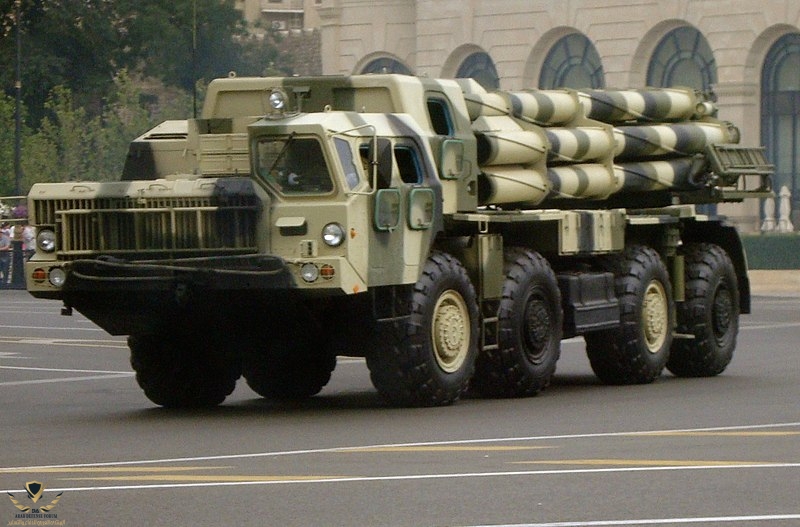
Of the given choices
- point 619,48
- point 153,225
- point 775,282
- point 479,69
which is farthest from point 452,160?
point 479,69

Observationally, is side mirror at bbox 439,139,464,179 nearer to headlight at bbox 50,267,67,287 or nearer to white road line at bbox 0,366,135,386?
headlight at bbox 50,267,67,287

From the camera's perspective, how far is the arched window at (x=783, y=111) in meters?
59.6

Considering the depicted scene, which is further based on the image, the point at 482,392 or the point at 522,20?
the point at 522,20

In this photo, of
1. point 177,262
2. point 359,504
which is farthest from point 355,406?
point 359,504

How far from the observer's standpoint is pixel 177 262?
15992mm

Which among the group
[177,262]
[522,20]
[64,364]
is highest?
[522,20]

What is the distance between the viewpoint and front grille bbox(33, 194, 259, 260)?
1598 cm

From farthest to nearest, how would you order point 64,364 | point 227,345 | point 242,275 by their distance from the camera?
point 64,364 < point 227,345 < point 242,275

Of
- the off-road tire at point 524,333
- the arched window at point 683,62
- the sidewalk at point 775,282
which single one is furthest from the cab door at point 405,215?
the arched window at point 683,62

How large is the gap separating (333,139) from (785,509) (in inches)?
264

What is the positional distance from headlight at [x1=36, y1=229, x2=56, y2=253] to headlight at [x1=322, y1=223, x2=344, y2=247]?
7.49 ft

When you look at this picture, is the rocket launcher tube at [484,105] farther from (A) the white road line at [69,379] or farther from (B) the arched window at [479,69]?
(B) the arched window at [479,69]

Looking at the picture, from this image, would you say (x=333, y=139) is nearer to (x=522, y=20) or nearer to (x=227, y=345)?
(x=227, y=345)

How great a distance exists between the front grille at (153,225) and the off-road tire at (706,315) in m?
6.27
